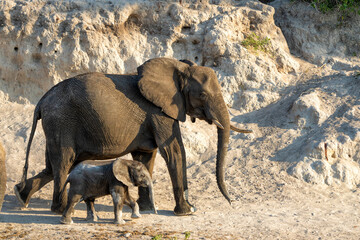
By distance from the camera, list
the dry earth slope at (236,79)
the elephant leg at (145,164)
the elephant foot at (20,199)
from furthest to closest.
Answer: the dry earth slope at (236,79) → the elephant leg at (145,164) → the elephant foot at (20,199)

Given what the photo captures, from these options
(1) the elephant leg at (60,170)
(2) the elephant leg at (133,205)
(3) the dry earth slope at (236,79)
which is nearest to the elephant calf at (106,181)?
(2) the elephant leg at (133,205)

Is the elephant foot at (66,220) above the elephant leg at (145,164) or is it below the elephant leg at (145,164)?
below

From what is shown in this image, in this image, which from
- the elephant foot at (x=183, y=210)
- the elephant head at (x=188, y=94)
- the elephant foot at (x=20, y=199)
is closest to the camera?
the elephant foot at (x=183, y=210)

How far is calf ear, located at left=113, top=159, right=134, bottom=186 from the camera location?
7852mm

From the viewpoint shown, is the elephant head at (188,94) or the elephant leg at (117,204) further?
the elephant head at (188,94)

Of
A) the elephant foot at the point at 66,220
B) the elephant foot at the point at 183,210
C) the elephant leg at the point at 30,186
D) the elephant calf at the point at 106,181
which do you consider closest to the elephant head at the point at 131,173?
the elephant calf at the point at 106,181

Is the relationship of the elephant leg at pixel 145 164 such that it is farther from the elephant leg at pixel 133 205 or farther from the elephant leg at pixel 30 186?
the elephant leg at pixel 30 186

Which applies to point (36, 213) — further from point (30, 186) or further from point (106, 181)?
point (106, 181)

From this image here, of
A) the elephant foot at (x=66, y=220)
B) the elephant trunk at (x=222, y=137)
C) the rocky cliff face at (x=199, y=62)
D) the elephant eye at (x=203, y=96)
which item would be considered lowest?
the elephant foot at (x=66, y=220)

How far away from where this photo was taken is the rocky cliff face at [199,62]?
11828 mm

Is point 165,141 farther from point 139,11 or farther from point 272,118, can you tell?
point 139,11

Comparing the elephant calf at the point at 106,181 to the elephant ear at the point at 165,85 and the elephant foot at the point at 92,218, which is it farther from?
the elephant ear at the point at 165,85

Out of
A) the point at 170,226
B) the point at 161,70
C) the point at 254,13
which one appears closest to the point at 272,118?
the point at 254,13

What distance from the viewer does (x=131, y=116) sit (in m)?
8.81
